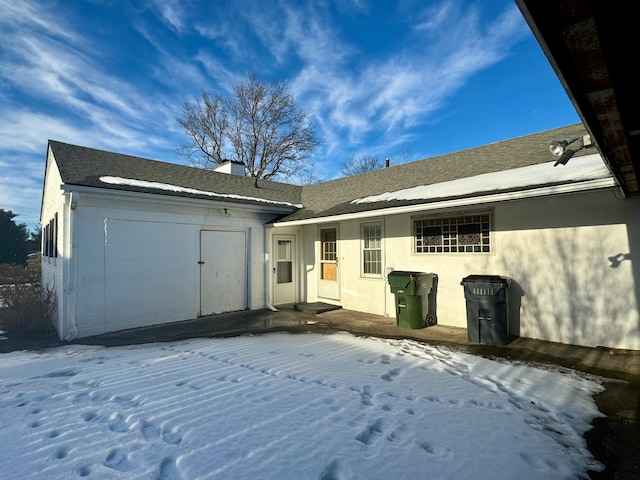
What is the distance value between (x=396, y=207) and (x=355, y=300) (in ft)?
A: 10.9

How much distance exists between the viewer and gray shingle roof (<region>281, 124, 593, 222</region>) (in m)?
7.01

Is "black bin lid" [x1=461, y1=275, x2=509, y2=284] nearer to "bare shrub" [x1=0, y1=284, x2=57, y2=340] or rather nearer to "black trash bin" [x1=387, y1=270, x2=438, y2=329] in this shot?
"black trash bin" [x1=387, y1=270, x2=438, y2=329]

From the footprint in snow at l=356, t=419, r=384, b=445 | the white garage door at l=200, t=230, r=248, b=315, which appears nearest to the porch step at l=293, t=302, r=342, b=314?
the white garage door at l=200, t=230, r=248, b=315

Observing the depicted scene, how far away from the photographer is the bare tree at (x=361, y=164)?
107 feet

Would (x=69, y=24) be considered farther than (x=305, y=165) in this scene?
No

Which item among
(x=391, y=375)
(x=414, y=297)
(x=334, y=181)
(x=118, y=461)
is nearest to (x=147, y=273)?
(x=118, y=461)

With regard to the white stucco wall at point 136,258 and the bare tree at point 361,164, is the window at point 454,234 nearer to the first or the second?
the white stucco wall at point 136,258

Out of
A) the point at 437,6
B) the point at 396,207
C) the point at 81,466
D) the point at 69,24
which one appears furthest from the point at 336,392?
the point at 69,24

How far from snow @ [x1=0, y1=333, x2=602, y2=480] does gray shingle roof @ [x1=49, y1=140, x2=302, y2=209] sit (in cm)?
377

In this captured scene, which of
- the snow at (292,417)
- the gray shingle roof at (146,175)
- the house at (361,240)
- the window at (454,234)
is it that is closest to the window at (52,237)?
the house at (361,240)

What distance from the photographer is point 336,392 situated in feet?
12.2

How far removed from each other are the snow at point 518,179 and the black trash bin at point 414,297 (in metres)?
1.76

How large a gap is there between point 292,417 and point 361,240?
619 centimetres

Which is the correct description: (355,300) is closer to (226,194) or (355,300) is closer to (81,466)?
(226,194)
